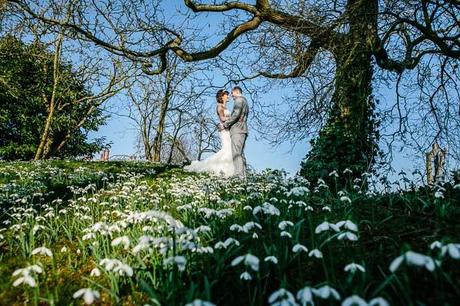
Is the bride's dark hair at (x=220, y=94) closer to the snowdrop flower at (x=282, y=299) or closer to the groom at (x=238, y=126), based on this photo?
the groom at (x=238, y=126)

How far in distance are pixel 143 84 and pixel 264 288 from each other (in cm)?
2469

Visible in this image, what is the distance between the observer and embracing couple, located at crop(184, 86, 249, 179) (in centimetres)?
1242

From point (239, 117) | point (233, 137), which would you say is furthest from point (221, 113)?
point (239, 117)

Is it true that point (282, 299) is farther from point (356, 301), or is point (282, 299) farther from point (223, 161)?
point (223, 161)

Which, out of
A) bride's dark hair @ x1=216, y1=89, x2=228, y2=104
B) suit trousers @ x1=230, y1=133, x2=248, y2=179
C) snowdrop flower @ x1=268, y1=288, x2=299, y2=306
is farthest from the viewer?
bride's dark hair @ x1=216, y1=89, x2=228, y2=104

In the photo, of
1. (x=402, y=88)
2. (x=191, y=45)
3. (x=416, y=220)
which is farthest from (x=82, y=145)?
(x=416, y=220)

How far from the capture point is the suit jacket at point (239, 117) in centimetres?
1235

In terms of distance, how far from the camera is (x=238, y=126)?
1262 centimetres

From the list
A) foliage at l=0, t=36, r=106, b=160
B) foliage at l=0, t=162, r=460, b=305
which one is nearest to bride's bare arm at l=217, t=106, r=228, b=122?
foliage at l=0, t=162, r=460, b=305

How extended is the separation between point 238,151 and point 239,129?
0.69m

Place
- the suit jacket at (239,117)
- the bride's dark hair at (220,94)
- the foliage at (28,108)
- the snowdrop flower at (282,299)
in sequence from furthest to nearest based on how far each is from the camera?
the foliage at (28,108), the bride's dark hair at (220,94), the suit jacket at (239,117), the snowdrop flower at (282,299)

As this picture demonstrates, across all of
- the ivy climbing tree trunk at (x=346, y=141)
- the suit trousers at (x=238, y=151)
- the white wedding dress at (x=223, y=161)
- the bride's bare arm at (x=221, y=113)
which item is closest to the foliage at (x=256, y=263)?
the ivy climbing tree trunk at (x=346, y=141)

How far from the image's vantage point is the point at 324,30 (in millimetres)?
8086

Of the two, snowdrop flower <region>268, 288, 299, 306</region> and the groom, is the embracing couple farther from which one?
snowdrop flower <region>268, 288, 299, 306</region>
